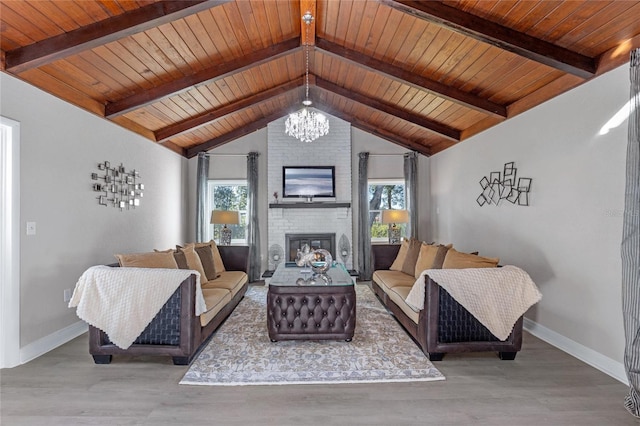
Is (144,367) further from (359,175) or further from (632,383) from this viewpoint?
(359,175)

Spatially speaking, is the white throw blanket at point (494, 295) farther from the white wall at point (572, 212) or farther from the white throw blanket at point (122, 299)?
the white throw blanket at point (122, 299)

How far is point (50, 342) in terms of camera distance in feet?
10.3

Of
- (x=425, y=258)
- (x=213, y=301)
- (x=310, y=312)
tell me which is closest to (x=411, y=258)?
(x=425, y=258)

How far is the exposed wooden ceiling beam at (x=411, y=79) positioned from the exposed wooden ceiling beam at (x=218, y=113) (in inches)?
54.9

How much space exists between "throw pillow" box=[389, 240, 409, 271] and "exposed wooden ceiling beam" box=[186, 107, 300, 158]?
3.64 metres

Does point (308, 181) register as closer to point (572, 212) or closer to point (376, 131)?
point (376, 131)

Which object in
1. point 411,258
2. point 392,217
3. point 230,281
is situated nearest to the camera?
point 230,281

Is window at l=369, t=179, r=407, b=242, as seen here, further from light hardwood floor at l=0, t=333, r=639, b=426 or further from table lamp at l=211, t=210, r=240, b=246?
light hardwood floor at l=0, t=333, r=639, b=426

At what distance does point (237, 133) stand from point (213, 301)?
420 cm

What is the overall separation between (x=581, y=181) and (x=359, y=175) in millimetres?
4180

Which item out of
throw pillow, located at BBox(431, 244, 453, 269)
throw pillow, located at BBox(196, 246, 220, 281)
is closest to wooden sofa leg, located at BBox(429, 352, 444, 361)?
throw pillow, located at BBox(431, 244, 453, 269)

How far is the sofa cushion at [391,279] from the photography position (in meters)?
4.11

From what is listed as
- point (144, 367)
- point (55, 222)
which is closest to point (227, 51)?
point (55, 222)

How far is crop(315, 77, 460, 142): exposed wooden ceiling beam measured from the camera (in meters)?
5.36
